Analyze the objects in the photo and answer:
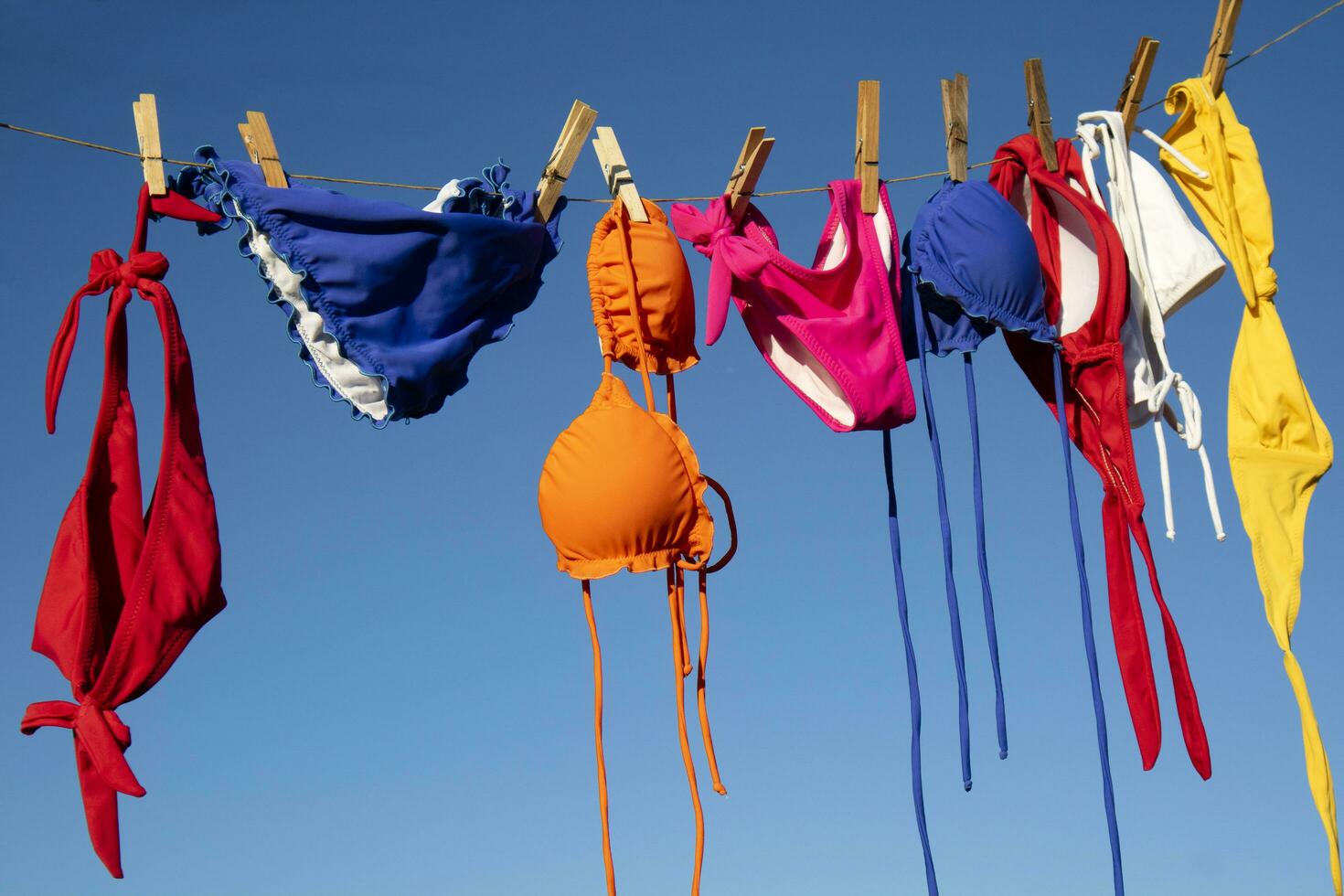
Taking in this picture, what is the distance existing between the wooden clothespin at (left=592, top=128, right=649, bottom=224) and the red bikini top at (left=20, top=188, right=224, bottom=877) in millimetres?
915

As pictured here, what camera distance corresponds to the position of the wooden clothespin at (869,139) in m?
3.82

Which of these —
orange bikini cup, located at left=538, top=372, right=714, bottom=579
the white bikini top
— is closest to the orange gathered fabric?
orange bikini cup, located at left=538, top=372, right=714, bottom=579

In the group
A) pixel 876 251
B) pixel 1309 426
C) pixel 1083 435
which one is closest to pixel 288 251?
pixel 876 251

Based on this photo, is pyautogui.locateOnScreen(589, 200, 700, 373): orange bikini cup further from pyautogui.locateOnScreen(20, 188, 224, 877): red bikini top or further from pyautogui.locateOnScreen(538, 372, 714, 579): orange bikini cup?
pyautogui.locateOnScreen(20, 188, 224, 877): red bikini top

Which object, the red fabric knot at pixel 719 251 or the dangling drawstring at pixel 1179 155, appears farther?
the dangling drawstring at pixel 1179 155

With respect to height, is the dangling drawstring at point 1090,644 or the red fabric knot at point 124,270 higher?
the red fabric knot at point 124,270

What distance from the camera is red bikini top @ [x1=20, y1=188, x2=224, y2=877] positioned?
3.08 m

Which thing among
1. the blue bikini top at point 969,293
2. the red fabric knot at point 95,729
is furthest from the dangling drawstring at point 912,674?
the red fabric knot at point 95,729

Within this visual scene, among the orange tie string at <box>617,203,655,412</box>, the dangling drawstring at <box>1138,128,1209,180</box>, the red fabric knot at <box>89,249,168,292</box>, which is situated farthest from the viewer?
the dangling drawstring at <box>1138,128,1209,180</box>

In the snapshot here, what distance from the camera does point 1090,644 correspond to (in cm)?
357

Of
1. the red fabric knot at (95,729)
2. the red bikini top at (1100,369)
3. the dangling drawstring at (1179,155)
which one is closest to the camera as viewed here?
the red fabric knot at (95,729)

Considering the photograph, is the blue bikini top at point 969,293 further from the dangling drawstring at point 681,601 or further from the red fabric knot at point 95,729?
the red fabric knot at point 95,729

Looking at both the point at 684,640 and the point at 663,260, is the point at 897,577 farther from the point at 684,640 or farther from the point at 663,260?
the point at 663,260

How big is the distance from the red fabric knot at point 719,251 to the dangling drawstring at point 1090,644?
2.23 feet
